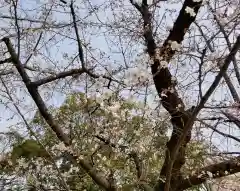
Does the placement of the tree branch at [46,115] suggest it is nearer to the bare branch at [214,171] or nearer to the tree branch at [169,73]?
the tree branch at [169,73]

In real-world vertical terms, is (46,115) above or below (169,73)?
below

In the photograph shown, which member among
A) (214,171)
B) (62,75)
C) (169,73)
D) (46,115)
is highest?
(169,73)

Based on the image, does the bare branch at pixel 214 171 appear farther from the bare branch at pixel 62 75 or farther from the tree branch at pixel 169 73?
the bare branch at pixel 62 75

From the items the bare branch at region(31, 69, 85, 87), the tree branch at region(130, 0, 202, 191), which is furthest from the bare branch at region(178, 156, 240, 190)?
the bare branch at region(31, 69, 85, 87)

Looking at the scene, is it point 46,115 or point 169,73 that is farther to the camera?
point 169,73

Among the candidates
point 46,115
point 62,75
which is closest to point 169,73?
point 62,75

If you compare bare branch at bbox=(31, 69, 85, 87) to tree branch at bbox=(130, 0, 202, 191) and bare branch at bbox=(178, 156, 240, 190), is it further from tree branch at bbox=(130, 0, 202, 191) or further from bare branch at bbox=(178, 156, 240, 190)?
bare branch at bbox=(178, 156, 240, 190)

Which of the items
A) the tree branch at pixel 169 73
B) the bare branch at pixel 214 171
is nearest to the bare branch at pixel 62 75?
the tree branch at pixel 169 73

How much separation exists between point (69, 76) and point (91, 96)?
17.8 inches

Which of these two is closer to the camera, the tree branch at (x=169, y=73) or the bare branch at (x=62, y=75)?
the tree branch at (x=169, y=73)

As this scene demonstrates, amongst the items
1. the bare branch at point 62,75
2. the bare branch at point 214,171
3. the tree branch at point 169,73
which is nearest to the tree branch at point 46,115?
the bare branch at point 62,75

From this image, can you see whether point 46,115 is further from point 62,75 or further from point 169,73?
point 169,73

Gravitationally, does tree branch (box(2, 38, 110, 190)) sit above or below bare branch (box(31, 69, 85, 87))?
below

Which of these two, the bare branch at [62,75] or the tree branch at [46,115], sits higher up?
the bare branch at [62,75]
